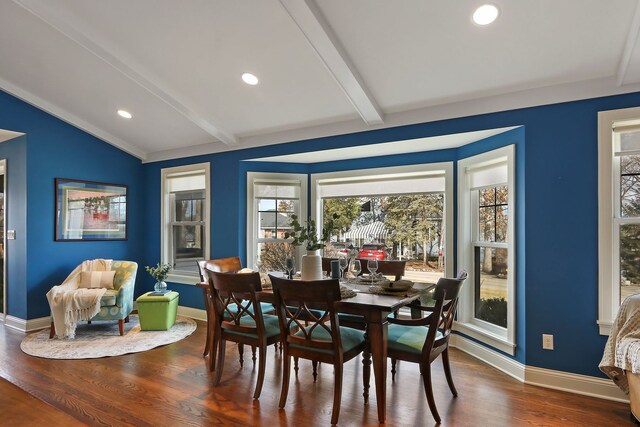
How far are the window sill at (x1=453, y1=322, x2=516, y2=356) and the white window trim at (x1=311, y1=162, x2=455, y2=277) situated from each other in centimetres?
53

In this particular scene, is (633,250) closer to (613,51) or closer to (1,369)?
(613,51)

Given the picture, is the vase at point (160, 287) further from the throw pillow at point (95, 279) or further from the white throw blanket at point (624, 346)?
the white throw blanket at point (624, 346)

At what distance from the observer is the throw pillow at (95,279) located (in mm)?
4465

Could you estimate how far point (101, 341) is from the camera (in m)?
3.97

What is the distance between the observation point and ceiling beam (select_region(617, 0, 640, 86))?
86.7 inches

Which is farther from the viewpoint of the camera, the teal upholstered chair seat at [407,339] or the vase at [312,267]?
the vase at [312,267]

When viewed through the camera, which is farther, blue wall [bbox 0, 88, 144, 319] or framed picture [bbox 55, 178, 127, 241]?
framed picture [bbox 55, 178, 127, 241]

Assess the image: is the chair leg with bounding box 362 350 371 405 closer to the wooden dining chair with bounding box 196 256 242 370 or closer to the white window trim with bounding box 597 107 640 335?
the wooden dining chair with bounding box 196 256 242 370

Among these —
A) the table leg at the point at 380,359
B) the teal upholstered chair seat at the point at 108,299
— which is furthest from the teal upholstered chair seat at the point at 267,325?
the teal upholstered chair seat at the point at 108,299

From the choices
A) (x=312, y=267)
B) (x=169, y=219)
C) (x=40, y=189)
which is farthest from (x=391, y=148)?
(x=40, y=189)

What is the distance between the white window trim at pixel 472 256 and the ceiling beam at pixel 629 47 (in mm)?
829

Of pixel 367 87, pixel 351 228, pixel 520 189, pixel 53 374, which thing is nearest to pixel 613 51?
pixel 520 189

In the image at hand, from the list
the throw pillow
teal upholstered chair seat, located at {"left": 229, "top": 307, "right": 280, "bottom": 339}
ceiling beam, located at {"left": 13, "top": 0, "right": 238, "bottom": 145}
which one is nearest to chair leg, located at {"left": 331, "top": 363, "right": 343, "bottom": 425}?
teal upholstered chair seat, located at {"left": 229, "top": 307, "right": 280, "bottom": 339}

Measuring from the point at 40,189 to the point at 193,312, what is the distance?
245cm
